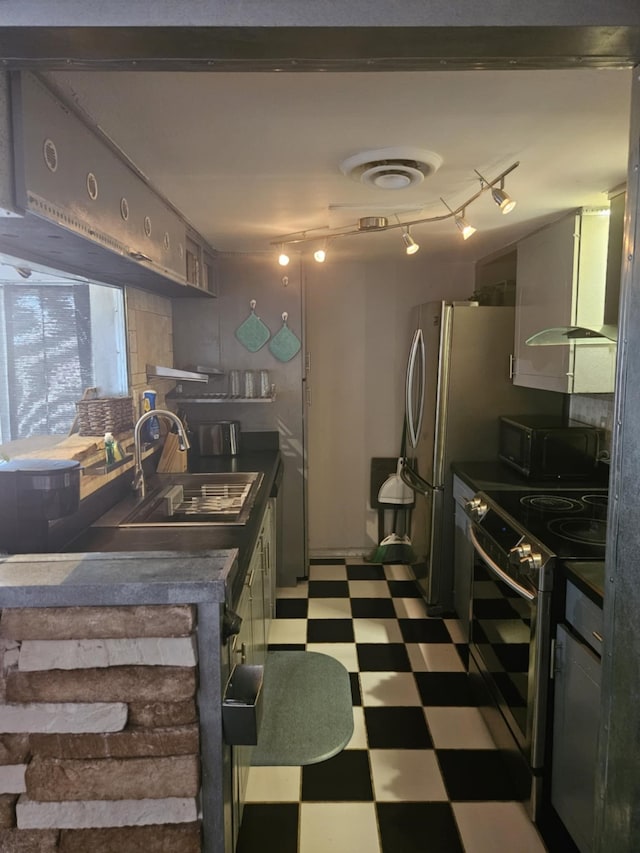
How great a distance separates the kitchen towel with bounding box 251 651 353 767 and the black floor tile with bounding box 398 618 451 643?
604 millimetres

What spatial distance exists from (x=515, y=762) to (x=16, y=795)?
5.40 feet

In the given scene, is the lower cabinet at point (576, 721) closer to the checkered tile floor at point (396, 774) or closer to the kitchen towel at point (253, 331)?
the checkered tile floor at point (396, 774)

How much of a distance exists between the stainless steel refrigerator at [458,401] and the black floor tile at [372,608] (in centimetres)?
24

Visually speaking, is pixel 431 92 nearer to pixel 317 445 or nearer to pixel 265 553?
pixel 265 553

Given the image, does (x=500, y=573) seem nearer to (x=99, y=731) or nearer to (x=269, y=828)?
(x=269, y=828)

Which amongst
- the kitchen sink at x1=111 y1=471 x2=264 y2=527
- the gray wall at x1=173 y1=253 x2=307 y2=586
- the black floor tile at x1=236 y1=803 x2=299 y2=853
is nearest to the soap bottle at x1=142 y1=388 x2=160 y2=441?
the kitchen sink at x1=111 y1=471 x2=264 y2=527

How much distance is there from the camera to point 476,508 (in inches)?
102

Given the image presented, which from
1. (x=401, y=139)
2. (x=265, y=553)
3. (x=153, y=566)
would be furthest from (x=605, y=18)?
(x=265, y=553)

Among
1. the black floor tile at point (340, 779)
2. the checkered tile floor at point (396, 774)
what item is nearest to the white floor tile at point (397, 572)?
the checkered tile floor at point (396, 774)

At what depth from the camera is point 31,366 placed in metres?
2.20

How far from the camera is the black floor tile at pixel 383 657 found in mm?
2834

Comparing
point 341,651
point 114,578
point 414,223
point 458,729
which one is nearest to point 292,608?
point 341,651

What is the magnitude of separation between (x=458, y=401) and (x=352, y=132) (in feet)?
6.33

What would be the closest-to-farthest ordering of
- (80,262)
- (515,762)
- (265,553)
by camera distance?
(80,262) < (515,762) < (265,553)
